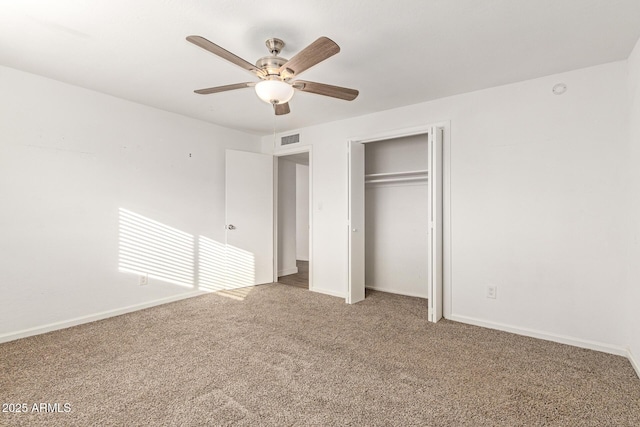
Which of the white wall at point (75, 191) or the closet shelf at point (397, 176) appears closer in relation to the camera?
the white wall at point (75, 191)

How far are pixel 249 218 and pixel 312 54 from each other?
10.4 feet

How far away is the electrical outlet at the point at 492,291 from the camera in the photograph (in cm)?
302

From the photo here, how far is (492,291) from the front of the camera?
3041mm

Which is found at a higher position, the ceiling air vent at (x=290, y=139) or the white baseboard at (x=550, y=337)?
the ceiling air vent at (x=290, y=139)

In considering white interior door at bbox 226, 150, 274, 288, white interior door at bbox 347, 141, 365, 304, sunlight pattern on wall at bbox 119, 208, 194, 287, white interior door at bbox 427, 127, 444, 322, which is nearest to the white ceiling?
white interior door at bbox 427, 127, 444, 322

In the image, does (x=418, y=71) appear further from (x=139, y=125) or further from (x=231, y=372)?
(x=139, y=125)

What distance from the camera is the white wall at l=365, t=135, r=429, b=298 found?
13.4 feet

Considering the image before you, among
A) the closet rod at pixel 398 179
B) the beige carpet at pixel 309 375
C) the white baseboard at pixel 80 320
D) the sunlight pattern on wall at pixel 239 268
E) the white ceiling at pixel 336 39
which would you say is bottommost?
the beige carpet at pixel 309 375

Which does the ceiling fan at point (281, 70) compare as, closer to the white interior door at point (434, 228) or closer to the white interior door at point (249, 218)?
the white interior door at point (434, 228)

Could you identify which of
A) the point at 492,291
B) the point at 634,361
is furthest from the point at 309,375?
the point at 634,361

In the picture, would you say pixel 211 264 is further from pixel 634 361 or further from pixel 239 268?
pixel 634 361

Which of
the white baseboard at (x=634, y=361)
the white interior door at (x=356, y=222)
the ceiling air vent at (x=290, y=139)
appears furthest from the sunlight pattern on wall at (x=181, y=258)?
the white baseboard at (x=634, y=361)

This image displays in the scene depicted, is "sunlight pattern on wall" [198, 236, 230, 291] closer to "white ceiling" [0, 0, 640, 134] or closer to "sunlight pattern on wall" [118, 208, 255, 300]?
"sunlight pattern on wall" [118, 208, 255, 300]

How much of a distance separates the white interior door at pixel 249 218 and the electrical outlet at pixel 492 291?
308 cm
